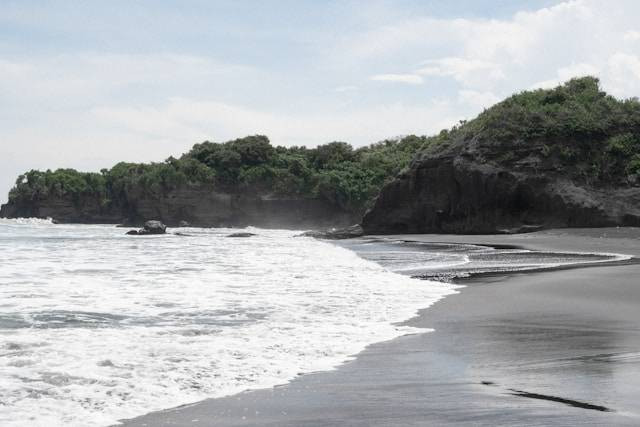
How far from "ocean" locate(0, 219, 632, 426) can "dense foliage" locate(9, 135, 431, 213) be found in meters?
66.6

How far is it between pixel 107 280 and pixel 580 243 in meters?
17.9

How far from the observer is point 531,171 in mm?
37156

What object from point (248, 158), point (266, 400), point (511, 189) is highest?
point (248, 158)

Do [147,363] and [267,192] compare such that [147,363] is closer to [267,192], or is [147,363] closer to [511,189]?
[511,189]

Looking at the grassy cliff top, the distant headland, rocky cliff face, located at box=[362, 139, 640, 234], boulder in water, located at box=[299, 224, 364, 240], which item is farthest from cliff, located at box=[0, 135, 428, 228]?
the grassy cliff top

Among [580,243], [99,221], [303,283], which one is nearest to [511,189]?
[580,243]

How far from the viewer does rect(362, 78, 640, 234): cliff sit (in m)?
34.8

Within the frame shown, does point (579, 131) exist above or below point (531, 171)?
above

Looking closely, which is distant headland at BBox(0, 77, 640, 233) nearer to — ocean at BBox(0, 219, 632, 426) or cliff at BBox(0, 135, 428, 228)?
ocean at BBox(0, 219, 632, 426)

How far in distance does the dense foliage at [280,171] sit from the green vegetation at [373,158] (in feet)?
0.42

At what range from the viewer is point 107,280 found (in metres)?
12.9

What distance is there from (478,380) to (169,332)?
3633mm

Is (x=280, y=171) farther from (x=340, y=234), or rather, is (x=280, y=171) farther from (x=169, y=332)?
(x=169, y=332)

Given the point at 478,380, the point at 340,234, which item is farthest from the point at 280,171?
the point at 478,380
